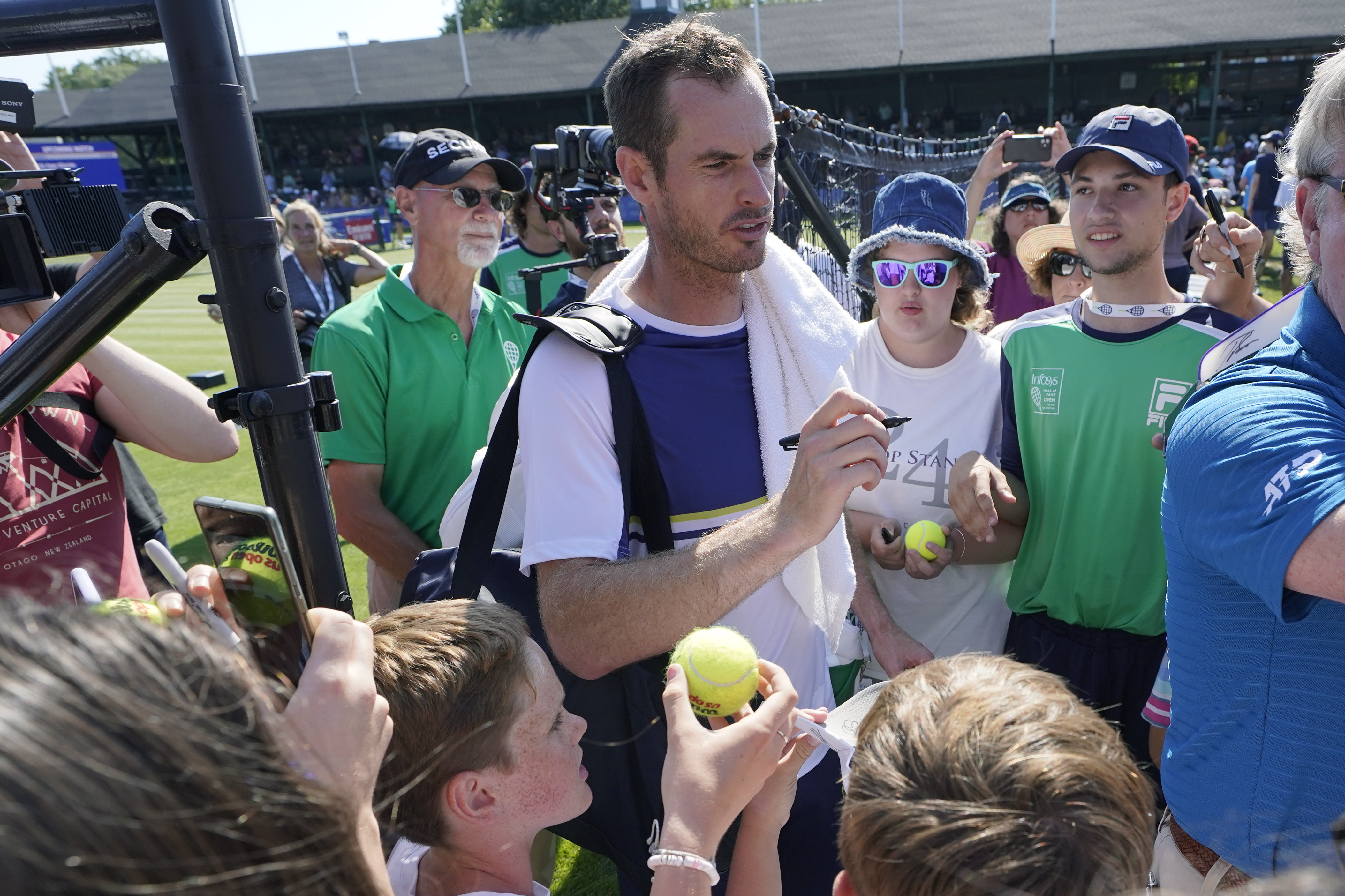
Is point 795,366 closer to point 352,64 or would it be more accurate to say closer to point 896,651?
point 896,651

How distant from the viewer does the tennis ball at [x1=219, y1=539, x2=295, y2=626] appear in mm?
1094

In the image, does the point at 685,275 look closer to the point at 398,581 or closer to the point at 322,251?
the point at 398,581

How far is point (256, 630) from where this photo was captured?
3.79 ft

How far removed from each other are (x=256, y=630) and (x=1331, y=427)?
1.55 meters

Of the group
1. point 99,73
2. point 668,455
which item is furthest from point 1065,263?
point 99,73

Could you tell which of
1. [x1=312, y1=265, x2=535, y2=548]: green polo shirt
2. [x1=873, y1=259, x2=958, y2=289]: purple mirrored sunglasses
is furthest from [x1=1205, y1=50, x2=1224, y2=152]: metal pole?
[x1=312, y1=265, x2=535, y2=548]: green polo shirt

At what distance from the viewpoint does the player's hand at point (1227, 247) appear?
10.8ft

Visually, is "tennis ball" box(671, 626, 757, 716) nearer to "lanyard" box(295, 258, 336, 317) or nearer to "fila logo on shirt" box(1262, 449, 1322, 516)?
"fila logo on shirt" box(1262, 449, 1322, 516)

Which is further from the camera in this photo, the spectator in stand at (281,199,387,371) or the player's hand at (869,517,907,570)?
the spectator in stand at (281,199,387,371)

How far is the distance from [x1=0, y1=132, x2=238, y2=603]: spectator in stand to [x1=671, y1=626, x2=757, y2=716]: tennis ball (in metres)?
1.31

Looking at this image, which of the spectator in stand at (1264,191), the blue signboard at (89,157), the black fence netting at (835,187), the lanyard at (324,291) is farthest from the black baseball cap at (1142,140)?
the blue signboard at (89,157)

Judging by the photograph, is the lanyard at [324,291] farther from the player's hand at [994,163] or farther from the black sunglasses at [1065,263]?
the black sunglasses at [1065,263]

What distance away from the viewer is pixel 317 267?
7512 millimetres

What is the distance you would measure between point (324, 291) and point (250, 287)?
21.9 feet
